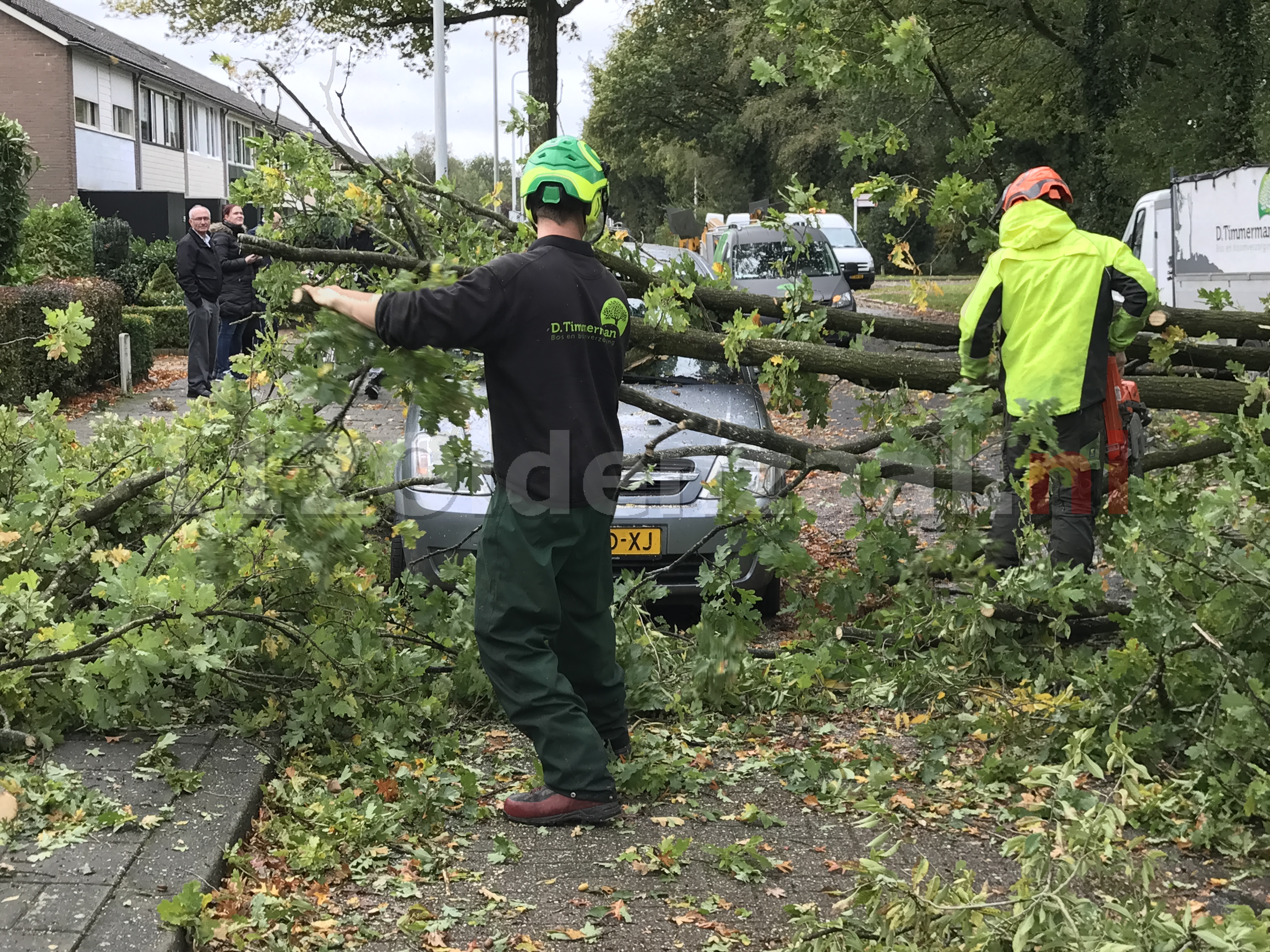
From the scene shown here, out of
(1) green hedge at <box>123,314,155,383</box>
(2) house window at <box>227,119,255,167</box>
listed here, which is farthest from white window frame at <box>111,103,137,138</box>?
(1) green hedge at <box>123,314,155,383</box>

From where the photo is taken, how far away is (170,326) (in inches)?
879

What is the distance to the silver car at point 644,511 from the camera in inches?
238

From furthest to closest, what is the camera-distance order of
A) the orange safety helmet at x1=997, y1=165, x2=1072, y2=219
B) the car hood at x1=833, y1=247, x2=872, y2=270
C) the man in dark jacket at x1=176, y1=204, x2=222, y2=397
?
the car hood at x1=833, y1=247, x2=872, y2=270, the man in dark jacket at x1=176, y1=204, x2=222, y2=397, the orange safety helmet at x1=997, y1=165, x2=1072, y2=219

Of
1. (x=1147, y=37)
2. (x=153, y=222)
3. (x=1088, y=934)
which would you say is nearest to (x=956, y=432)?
(x=1088, y=934)

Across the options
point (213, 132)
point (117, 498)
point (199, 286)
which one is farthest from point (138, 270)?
point (213, 132)

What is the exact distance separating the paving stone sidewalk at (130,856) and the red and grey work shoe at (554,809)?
769 millimetres

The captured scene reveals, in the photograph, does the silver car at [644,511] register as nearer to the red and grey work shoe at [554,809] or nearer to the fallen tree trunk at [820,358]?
the fallen tree trunk at [820,358]

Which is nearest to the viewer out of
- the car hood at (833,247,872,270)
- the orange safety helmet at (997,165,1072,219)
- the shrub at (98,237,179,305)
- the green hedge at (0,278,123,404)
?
the orange safety helmet at (997,165,1072,219)

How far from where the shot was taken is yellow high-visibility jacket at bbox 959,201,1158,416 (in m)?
5.39

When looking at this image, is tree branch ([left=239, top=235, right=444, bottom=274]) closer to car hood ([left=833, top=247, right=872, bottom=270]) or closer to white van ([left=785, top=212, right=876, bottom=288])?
white van ([left=785, top=212, right=876, bottom=288])

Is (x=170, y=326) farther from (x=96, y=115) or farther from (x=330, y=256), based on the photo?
(x=96, y=115)

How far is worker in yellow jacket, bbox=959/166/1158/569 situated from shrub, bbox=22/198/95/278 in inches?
657

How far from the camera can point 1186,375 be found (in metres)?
6.82

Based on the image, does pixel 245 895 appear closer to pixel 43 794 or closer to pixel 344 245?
pixel 43 794
